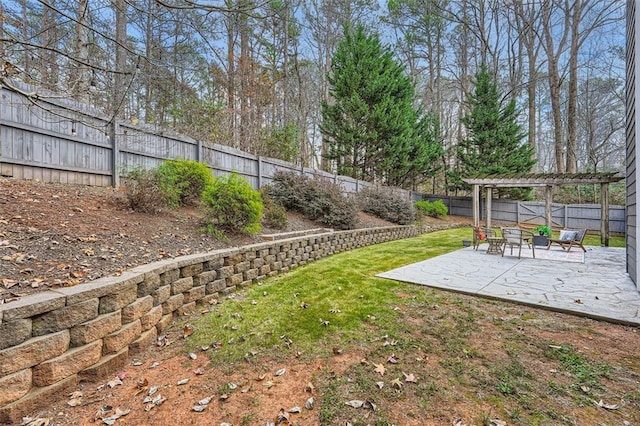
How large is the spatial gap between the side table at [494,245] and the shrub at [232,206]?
5.66 meters

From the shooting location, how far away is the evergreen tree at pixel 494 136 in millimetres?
16625

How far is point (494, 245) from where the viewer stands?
7.59 meters

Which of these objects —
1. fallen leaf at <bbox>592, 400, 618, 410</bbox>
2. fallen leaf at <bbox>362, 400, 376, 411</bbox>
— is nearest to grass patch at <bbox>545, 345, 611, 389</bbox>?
fallen leaf at <bbox>592, 400, 618, 410</bbox>

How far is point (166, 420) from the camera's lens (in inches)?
78.3

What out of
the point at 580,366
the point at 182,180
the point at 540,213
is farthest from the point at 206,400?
the point at 540,213

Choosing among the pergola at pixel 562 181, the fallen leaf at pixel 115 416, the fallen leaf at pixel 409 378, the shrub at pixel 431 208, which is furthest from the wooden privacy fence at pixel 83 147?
the shrub at pixel 431 208

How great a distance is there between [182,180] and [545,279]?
6482mm

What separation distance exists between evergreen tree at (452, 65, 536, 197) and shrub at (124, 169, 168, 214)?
16.5 meters

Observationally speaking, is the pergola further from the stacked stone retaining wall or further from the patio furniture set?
the stacked stone retaining wall

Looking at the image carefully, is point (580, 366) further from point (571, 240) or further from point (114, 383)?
point (571, 240)

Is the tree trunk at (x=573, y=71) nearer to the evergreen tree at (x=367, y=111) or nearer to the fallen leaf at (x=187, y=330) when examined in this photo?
the evergreen tree at (x=367, y=111)

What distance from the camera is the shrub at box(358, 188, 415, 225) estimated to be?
11516mm

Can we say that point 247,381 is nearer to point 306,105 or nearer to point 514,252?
point 514,252

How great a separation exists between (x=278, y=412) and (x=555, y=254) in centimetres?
821
